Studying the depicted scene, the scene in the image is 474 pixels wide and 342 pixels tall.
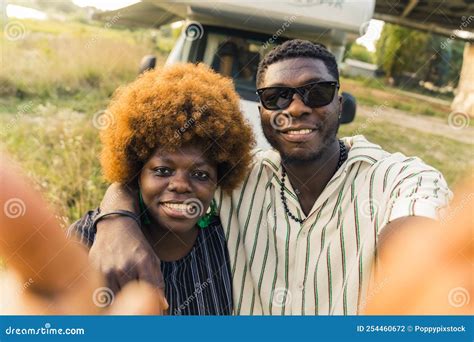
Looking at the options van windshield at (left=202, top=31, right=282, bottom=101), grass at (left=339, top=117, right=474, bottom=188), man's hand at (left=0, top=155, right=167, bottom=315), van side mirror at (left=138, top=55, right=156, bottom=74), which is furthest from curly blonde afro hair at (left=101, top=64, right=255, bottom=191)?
grass at (left=339, top=117, right=474, bottom=188)

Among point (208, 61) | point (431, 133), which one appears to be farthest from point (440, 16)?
point (208, 61)

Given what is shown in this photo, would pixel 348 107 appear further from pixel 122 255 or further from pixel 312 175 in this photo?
pixel 122 255

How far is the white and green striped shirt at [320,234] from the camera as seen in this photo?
183cm

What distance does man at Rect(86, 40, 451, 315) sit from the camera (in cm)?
182

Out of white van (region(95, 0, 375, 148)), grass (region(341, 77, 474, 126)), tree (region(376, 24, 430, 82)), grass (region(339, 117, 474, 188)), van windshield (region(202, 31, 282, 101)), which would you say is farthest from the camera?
tree (region(376, 24, 430, 82))

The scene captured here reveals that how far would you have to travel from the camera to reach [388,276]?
1739 millimetres

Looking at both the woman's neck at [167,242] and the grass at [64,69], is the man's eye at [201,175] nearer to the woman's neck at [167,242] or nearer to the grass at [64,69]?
the woman's neck at [167,242]

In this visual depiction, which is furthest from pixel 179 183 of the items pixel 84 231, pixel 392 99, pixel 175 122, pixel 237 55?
pixel 392 99

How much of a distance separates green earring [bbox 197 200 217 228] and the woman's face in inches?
4.4

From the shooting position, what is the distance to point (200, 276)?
1939 millimetres

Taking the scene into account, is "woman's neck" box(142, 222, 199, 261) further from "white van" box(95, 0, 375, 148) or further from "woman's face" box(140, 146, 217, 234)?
"white van" box(95, 0, 375, 148)

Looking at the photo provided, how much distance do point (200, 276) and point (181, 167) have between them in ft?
1.30

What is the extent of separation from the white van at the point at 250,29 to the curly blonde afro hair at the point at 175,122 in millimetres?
1383
